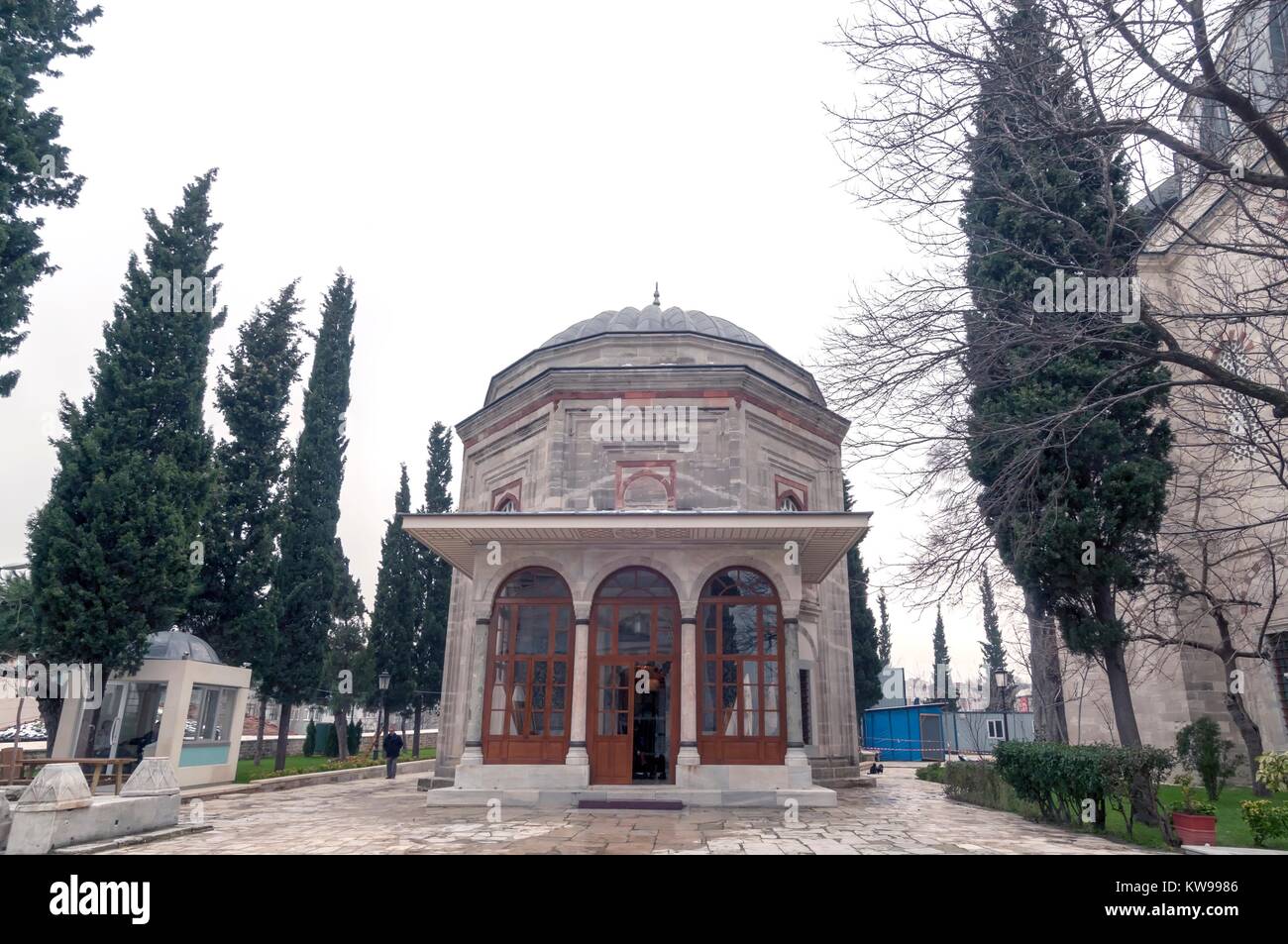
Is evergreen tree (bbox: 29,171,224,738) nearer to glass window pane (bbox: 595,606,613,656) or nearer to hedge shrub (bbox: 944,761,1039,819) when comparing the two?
glass window pane (bbox: 595,606,613,656)

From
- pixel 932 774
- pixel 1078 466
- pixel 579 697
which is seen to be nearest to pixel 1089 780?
pixel 1078 466

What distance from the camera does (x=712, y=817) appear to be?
11.2 meters

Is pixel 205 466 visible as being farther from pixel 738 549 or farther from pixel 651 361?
pixel 738 549

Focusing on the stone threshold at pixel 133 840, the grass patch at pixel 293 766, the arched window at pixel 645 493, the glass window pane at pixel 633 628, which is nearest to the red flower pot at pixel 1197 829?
the glass window pane at pixel 633 628

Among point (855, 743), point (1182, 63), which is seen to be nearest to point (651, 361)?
point (855, 743)

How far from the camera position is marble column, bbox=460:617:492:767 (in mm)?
13211

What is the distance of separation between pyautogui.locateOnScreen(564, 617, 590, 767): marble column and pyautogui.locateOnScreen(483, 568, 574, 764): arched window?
28cm

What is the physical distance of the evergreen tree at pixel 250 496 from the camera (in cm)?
1947

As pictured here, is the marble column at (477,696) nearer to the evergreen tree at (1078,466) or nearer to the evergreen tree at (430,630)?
the evergreen tree at (1078,466)

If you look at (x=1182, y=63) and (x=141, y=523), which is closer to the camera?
(x=1182, y=63)

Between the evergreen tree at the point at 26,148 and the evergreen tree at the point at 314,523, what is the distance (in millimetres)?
8585

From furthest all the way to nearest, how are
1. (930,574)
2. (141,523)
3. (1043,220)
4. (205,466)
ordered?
1. (205,466)
2. (141,523)
3. (1043,220)
4. (930,574)

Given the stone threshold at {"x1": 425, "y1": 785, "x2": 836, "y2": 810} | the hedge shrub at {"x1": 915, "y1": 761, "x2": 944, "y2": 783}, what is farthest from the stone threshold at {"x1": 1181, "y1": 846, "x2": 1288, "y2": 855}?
the hedge shrub at {"x1": 915, "y1": 761, "x2": 944, "y2": 783}
